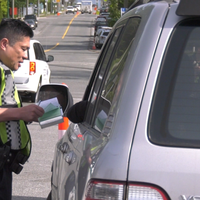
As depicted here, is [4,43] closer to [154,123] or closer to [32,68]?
[154,123]

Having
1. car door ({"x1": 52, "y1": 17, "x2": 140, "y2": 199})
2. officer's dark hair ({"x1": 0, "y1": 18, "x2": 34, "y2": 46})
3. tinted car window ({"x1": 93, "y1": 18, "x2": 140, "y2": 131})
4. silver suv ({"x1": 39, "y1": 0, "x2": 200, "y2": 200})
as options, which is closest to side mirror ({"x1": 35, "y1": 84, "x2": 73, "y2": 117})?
car door ({"x1": 52, "y1": 17, "x2": 140, "y2": 199})

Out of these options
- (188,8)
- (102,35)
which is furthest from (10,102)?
(102,35)

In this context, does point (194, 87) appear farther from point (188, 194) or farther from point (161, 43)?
point (188, 194)

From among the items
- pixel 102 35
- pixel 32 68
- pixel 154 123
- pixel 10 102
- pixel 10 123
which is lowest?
pixel 102 35

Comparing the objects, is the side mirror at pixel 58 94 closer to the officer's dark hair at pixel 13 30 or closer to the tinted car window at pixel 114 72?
the officer's dark hair at pixel 13 30

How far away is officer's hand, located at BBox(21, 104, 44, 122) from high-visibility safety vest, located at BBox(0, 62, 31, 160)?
0.21 meters

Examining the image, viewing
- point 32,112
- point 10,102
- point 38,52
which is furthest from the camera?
point 38,52

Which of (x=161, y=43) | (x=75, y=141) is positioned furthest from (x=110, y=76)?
(x=161, y=43)

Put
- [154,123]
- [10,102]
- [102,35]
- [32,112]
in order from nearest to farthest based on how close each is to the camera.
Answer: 1. [154,123]
2. [32,112]
3. [10,102]
4. [102,35]

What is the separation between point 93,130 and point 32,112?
1.72 ft

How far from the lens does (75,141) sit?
2.88 meters

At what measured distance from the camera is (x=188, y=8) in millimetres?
2191

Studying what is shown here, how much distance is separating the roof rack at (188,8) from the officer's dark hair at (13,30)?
1.46 meters

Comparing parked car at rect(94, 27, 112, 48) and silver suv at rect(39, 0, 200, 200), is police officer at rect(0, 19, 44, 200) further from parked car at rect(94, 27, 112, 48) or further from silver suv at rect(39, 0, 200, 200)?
parked car at rect(94, 27, 112, 48)
